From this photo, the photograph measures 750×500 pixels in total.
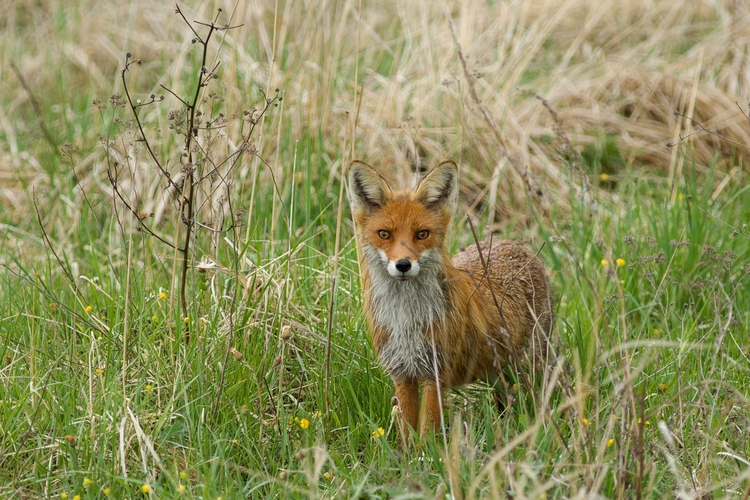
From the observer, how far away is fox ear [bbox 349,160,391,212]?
4.58 metres

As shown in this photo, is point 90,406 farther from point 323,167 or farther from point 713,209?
point 713,209

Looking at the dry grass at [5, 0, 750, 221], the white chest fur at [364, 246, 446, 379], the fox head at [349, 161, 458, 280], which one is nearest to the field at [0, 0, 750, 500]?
the dry grass at [5, 0, 750, 221]

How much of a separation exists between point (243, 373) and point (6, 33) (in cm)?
790

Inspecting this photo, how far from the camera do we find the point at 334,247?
6180 mm

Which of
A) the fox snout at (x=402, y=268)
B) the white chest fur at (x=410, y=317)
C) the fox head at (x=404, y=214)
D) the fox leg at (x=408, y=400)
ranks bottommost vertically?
the fox leg at (x=408, y=400)

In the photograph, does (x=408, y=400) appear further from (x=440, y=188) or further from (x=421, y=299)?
(x=440, y=188)

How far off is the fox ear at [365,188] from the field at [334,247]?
0.11 meters

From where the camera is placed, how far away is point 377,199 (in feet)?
15.2

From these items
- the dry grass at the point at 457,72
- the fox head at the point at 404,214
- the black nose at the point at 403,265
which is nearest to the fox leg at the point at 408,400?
the fox head at the point at 404,214

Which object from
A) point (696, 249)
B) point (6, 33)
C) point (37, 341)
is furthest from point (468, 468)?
point (6, 33)

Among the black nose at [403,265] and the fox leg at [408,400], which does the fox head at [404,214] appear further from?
the fox leg at [408,400]

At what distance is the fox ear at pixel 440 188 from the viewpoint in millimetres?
4613

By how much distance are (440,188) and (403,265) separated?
0.61 metres

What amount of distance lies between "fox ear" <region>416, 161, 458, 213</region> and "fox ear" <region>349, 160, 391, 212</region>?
18cm
